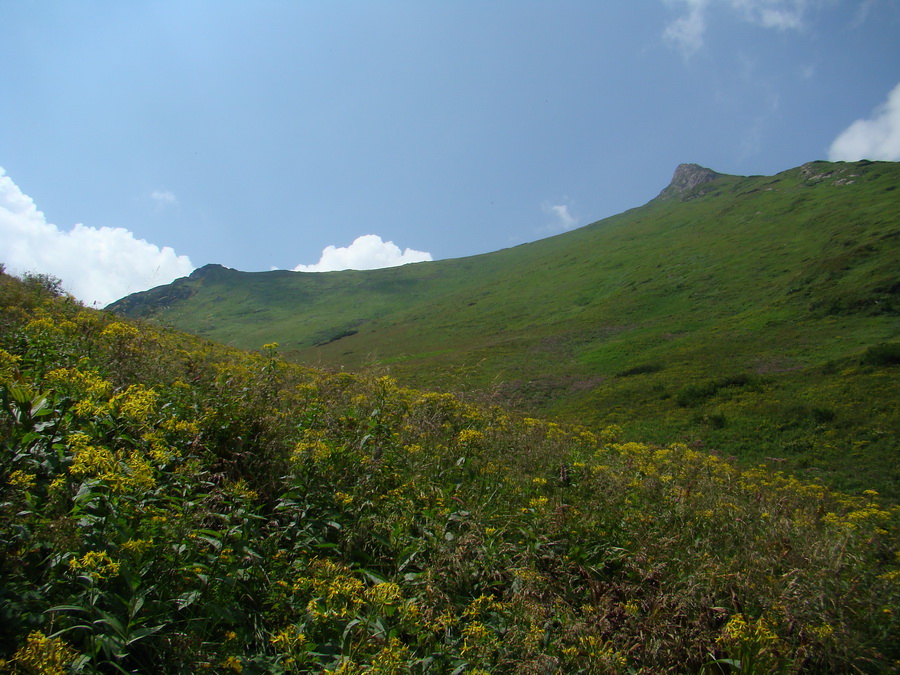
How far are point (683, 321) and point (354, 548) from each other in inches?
2232

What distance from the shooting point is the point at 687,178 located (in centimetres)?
15412

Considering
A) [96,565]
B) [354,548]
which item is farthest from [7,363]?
[354,548]

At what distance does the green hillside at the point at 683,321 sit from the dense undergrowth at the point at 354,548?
2468mm

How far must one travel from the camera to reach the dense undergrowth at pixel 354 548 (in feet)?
7.04

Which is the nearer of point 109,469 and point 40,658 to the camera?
point 40,658

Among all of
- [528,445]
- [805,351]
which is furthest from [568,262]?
[528,445]

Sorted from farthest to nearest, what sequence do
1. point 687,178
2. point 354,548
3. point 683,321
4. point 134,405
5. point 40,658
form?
1. point 687,178
2. point 683,321
3. point 354,548
4. point 134,405
5. point 40,658

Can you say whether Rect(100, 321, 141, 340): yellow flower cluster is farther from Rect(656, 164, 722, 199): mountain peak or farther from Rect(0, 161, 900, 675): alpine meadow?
Rect(656, 164, 722, 199): mountain peak

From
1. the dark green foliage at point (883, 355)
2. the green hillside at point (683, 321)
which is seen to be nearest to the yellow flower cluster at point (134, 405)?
the green hillside at point (683, 321)

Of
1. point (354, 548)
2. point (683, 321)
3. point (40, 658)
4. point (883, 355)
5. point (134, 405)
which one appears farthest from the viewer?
point (683, 321)

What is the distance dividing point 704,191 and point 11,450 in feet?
522

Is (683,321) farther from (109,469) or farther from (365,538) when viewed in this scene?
(109,469)

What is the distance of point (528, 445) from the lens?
19.4 ft

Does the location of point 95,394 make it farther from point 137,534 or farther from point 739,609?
point 739,609
